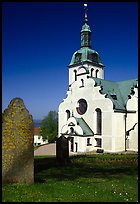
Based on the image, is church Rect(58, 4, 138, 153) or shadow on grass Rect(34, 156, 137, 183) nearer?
shadow on grass Rect(34, 156, 137, 183)

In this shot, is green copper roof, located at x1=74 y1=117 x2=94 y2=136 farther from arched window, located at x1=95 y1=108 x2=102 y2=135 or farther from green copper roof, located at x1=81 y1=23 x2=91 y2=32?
green copper roof, located at x1=81 y1=23 x2=91 y2=32

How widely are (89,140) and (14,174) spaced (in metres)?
32.2

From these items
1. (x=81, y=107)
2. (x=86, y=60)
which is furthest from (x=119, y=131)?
(x=86, y=60)

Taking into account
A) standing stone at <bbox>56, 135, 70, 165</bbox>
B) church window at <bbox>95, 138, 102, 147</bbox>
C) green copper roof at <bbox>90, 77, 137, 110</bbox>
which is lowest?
church window at <bbox>95, 138, 102, 147</bbox>

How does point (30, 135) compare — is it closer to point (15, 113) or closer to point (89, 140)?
point (15, 113)

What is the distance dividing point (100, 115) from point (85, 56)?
14.9 m

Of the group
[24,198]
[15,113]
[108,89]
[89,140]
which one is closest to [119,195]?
[24,198]

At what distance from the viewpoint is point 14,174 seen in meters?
8.45

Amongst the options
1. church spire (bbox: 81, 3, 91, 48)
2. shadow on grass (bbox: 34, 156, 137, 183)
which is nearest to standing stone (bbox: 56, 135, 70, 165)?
shadow on grass (bbox: 34, 156, 137, 183)

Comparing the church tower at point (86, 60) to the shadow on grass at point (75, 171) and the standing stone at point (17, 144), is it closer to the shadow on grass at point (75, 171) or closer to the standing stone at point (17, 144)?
the shadow on grass at point (75, 171)

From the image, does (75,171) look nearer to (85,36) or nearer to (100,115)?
(100,115)

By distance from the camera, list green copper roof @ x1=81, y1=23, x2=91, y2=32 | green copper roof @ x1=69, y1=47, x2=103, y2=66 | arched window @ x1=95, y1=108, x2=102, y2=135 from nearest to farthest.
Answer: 1. arched window @ x1=95, y1=108, x2=102, y2=135
2. green copper roof @ x1=69, y1=47, x2=103, y2=66
3. green copper roof @ x1=81, y1=23, x2=91, y2=32

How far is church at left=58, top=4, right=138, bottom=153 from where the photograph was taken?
1507 inches

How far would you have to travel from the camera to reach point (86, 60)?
48.8m
